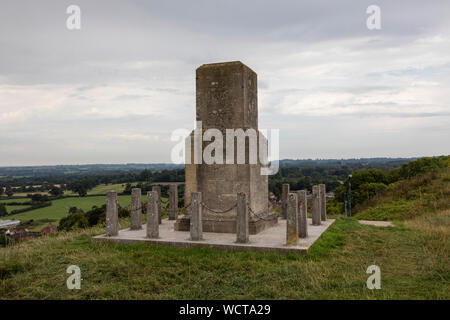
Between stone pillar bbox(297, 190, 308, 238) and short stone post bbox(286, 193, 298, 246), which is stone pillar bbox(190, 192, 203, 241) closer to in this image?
short stone post bbox(286, 193, 298, 246)

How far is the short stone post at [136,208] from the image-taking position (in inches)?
449

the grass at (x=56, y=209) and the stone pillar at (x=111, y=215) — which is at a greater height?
the stone pillar at (x=111, y=215)

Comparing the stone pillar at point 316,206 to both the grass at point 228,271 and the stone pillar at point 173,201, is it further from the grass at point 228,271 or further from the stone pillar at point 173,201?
the stone pillar at point 173,201

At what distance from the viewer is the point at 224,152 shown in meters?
11.2

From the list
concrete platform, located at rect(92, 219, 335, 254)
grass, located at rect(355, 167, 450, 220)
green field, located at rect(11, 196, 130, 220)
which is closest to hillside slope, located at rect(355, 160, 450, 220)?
grass, located at rect(355, 167, 450, 220)

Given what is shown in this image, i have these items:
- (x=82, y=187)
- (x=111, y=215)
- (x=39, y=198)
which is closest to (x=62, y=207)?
(x=39, y=198)

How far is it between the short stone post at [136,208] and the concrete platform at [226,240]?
28 cm

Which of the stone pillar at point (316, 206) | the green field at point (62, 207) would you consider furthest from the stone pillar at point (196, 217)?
the green field at point (62, 207)

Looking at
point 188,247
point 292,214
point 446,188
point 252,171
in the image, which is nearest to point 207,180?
point 252,171

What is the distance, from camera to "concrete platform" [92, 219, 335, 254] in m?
8.73

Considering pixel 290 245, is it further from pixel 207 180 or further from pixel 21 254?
pixel 21 254

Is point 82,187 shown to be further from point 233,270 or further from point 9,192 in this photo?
point 233,270

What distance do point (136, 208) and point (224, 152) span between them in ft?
11.2

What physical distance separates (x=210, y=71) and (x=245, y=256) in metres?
6.01
